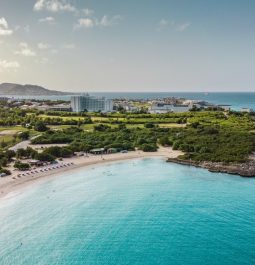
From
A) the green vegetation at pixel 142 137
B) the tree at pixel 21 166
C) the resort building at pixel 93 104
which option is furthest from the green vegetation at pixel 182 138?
the resort building at pixel 93 104

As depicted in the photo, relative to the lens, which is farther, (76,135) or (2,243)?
(76,135)

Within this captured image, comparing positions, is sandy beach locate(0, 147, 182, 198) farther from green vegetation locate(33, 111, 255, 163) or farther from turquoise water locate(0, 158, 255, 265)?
green vegetation locate(33, 111, 255, 163)

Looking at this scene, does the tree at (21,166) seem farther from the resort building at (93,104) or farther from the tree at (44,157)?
the resort building at (93,104)

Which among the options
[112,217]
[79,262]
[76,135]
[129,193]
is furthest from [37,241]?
[76,135]

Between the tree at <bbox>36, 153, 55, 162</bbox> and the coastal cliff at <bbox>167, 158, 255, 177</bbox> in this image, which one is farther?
the tree at <bbox>36, 153, 55, 162</bbox>

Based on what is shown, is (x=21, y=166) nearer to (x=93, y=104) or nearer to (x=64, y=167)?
(x=64, y=167)

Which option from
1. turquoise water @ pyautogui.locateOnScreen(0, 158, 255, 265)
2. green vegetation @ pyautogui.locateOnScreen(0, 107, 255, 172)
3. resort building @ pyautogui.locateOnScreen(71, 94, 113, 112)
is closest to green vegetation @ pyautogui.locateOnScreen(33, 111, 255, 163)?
green vegetation @ pyautogui.locateOnScreen(0, 107, 255, 172)

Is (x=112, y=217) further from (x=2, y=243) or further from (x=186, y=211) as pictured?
(x=2, y=243)
